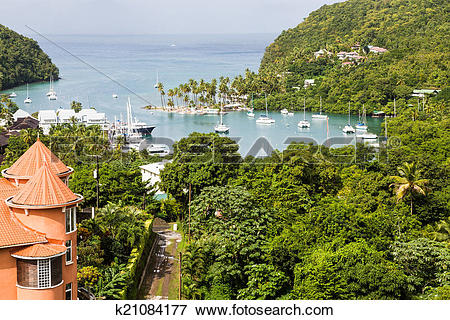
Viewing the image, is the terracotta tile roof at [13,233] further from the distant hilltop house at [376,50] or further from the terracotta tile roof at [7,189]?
the distant hilltop house at [376,50]

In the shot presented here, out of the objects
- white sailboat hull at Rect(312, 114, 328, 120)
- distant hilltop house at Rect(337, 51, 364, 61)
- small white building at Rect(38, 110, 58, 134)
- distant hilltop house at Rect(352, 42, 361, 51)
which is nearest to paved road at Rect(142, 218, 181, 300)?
Answer: small white building at Rect(38, 110, 58, 134)

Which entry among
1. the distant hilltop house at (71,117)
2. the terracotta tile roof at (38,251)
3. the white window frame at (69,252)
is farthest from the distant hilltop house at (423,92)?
the terracotta tile roof at (38,251)

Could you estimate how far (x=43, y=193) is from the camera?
641 centimetres

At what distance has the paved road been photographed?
988cm

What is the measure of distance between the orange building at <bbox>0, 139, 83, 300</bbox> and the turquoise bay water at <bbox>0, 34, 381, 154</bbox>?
2080 centimetres

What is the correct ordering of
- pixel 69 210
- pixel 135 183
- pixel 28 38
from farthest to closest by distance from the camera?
pixel 28 38 < pixel 135 183 < pixel 69 210

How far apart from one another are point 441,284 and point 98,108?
31504mm

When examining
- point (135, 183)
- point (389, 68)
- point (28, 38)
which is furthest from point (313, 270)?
point (28, 38)

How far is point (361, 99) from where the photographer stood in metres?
36.3

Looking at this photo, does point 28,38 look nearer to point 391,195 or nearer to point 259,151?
point 259,151

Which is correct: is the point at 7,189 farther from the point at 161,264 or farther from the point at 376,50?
the point at 376,50

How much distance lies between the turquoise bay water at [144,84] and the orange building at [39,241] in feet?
68.2

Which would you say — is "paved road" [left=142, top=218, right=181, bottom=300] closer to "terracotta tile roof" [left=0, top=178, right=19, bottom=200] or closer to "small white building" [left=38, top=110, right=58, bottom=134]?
"terracotta tile roof" [left=0, top=178, right=19, bottom=200]

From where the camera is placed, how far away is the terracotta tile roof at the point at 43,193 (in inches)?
250
